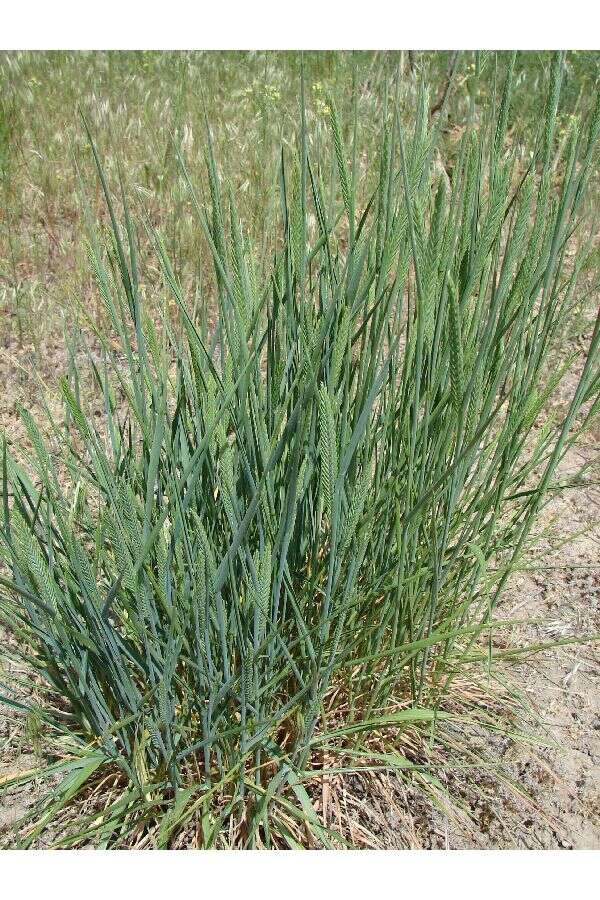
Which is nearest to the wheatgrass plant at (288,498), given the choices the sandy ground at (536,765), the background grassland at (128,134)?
the sandy ground at (536,765)

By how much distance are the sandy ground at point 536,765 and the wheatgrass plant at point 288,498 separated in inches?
3.2

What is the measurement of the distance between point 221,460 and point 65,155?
2427 mm

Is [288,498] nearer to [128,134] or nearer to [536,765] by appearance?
[536,765]

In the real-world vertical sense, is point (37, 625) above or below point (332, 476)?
below

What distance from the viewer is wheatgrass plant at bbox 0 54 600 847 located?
97 cm

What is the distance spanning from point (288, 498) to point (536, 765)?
0.80 metres

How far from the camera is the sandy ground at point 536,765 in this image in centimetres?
132

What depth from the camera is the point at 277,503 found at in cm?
116

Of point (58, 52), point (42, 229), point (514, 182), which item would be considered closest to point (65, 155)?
point (42, 229)

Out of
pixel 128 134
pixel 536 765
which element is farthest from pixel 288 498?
pixel 128 134

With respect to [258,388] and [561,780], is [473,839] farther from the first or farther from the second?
[258,388]

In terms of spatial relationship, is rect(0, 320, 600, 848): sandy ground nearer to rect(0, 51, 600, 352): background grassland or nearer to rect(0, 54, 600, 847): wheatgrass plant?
rect(0, 54, 600, 847): wheatgrass plant

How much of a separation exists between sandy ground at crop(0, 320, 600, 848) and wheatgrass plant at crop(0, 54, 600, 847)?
81mm

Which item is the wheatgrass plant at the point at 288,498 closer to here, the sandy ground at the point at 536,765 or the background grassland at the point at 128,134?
the sandy ground at the point at 536,765
